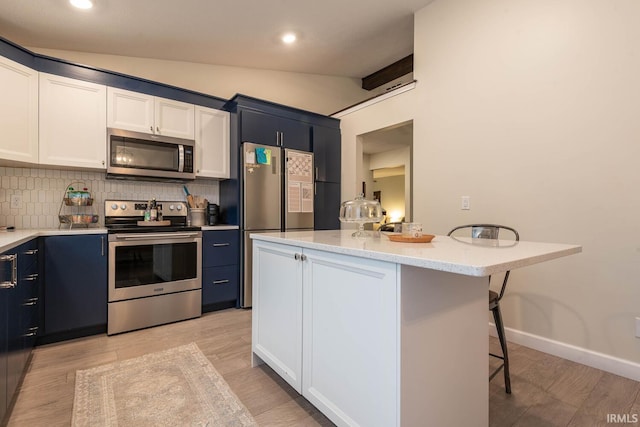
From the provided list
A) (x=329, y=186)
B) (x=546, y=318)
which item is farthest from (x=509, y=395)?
(x=329, y=186)

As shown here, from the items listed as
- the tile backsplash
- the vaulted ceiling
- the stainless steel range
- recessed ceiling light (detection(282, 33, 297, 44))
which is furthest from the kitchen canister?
recessed ceiling light (detection(282, 33, 297, 44))

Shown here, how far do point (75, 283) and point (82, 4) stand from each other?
2075 millimetres

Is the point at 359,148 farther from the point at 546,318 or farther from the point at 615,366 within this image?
the point at 615,366

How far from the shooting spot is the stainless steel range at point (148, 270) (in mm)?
2514

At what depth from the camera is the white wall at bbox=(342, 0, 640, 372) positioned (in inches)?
73.7

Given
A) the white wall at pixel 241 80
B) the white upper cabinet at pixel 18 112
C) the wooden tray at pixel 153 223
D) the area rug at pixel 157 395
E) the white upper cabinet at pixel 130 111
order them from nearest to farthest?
the area rug at pixel 157 395, the white upper cabinet at pixel 18 112, the white upper cabinet at pixel 130 111, the wooden tray at pixel 153 223, the white wall at pixel 241 80

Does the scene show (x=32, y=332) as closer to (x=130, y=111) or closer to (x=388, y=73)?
(x=130, y=111)

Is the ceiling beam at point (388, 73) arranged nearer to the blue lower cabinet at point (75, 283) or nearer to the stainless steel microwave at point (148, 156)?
the stainless steel microwave at point (148, 156)

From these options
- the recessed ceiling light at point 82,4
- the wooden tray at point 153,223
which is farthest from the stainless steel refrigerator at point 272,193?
the recessed ceiling light at point 82,4

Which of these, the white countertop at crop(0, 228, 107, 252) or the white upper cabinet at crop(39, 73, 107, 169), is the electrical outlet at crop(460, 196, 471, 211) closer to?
the white countertop at crop(0, 228, 107, 252)

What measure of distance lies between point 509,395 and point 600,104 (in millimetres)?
→ 1857

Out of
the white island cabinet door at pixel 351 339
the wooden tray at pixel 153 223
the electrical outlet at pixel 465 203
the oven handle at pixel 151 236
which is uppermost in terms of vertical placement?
the electrical outlet at pixel 465 203

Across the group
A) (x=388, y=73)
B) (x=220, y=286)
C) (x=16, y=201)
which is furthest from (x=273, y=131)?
(x=16, y=201)

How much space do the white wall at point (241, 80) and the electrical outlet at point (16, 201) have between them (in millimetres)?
1324
